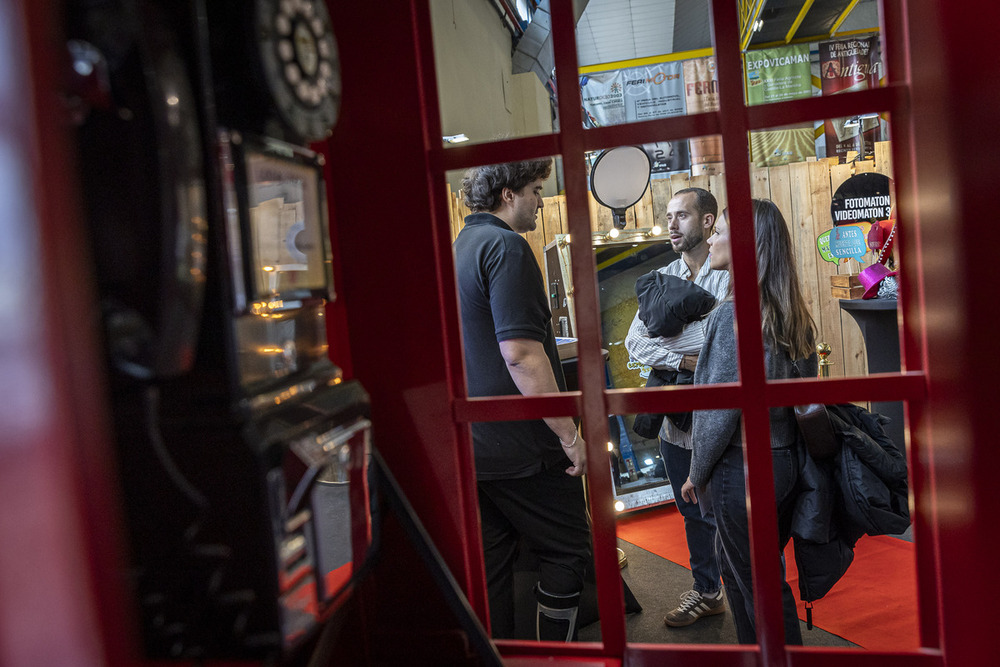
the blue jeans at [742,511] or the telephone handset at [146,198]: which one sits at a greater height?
the telephone handset at [146,198]

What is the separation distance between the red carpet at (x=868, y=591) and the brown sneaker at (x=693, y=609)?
311mm

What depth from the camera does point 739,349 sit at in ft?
3.76

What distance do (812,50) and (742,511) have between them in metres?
3.52

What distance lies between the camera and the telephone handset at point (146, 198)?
0.67 metres

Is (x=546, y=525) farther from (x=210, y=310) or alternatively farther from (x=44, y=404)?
(x=44, y=404)

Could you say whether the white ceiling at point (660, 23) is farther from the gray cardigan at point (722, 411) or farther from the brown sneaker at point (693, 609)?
the brown sneaker at point (693, 609)

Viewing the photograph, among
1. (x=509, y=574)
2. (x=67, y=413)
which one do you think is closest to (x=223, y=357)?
(x=67, y=413)

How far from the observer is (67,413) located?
549mm

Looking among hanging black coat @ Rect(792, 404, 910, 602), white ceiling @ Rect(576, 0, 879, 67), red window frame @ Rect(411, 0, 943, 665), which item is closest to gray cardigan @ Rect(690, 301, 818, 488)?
hanging black coat @ Rect(792, 404, 910, 602)

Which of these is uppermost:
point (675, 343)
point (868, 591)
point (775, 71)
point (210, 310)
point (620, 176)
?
point (775, 71)

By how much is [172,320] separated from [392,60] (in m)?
0.64

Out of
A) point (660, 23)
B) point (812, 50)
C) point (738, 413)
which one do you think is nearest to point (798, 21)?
point (812, 50)

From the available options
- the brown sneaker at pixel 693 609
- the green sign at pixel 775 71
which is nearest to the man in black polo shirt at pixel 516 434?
the brown sneaker at pixel 693 609

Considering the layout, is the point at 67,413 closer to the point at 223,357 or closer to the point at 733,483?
the point at 223,357
